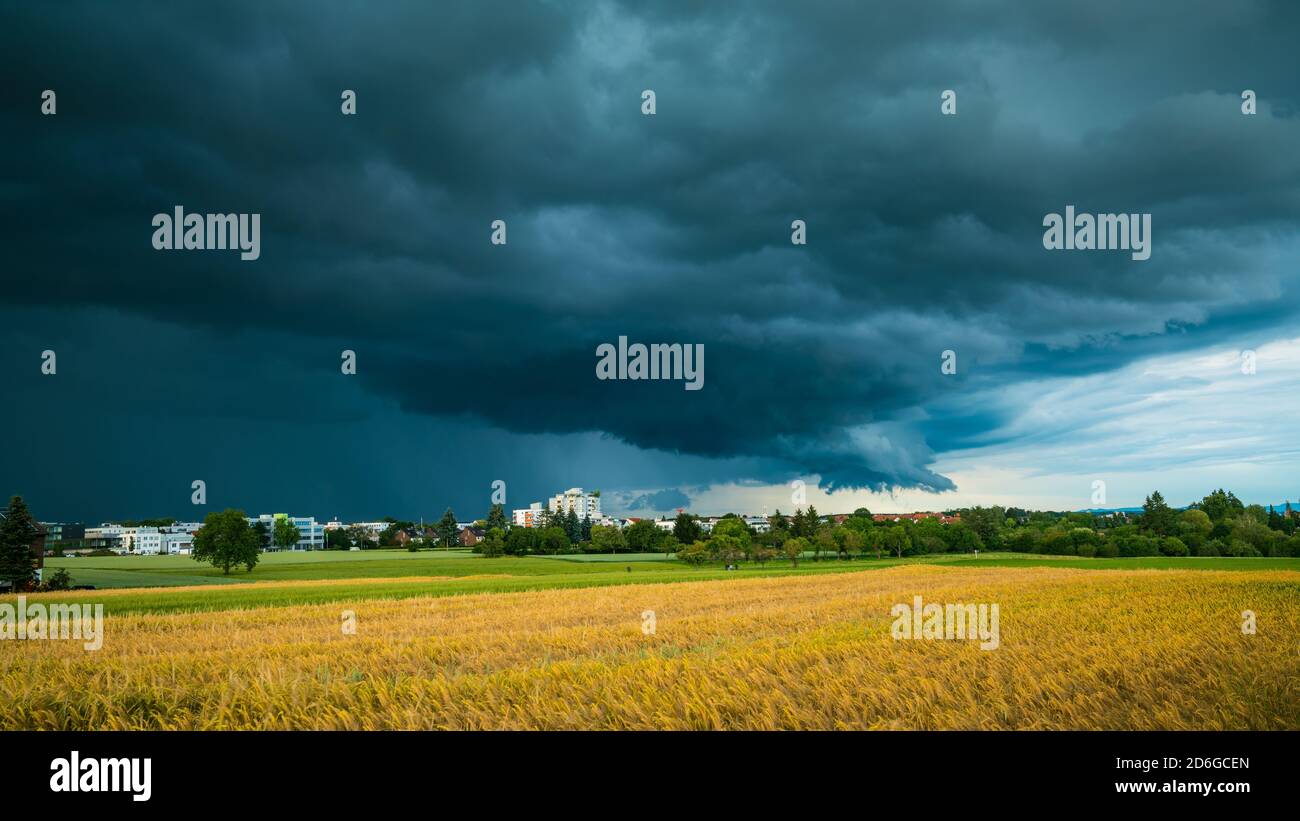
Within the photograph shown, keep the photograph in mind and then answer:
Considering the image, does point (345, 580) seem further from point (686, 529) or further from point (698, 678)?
point (686, 529)

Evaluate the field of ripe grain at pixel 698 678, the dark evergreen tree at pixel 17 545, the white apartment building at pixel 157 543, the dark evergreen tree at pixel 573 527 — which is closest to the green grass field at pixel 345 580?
the dark evergreen tree at pixel 17 545

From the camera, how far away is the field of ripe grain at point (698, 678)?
9.54m

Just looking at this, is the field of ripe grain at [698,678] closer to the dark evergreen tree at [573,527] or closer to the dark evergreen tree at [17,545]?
the dark evergreen tree at [17,545]

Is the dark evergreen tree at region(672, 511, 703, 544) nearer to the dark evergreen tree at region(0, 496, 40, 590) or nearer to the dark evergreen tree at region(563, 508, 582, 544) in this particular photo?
the dark evergreen tree at region(563, 508, 582, 544)

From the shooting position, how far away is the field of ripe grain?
9.54m

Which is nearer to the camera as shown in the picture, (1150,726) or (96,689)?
(1150,726)

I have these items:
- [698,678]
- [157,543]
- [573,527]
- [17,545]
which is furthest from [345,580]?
[157,543]
